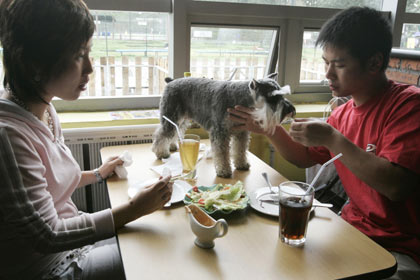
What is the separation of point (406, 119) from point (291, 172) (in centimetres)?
A: 131

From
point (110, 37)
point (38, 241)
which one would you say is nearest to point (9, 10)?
point (38, 241)

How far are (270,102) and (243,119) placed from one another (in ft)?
0.47

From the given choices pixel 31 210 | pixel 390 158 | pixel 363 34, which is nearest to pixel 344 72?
pixel 363 34

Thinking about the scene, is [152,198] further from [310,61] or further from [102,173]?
[310,61]

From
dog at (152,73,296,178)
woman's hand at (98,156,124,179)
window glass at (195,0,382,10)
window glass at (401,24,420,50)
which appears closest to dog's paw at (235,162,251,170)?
dog at (152,73,296,178)

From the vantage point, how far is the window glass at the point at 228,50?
2299mm

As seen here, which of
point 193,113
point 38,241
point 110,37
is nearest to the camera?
point 38,241

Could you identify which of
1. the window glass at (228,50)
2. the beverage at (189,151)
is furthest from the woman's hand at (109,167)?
the window glass at (228,50)

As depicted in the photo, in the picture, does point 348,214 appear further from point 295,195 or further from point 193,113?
point 193,113

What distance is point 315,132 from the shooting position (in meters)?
1.19

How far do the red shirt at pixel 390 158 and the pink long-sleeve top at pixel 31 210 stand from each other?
34.1 inches

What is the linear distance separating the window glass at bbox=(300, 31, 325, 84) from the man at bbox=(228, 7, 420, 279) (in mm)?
1269

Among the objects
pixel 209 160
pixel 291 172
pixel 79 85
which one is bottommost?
pixel 291 172

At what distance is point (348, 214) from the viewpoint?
1.29 metres
